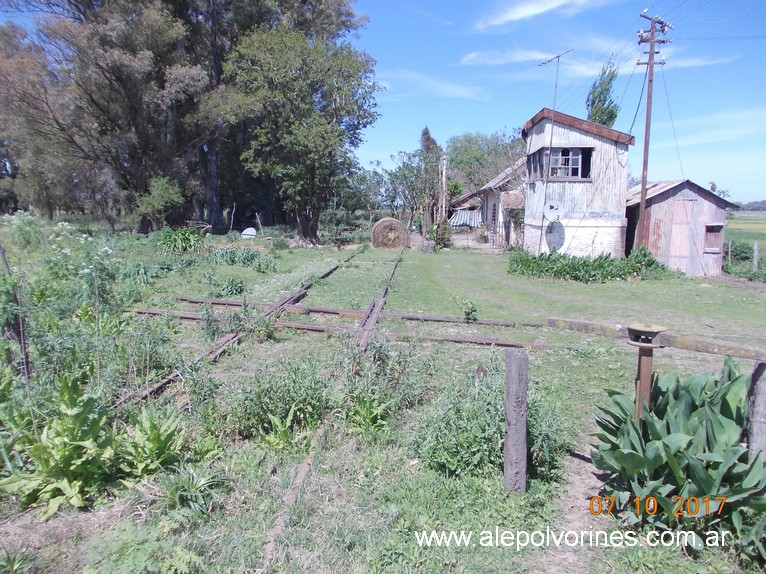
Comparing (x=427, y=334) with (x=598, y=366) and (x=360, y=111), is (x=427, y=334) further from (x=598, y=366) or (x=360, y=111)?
(x=360, y=111)

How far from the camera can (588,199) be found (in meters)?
19.6

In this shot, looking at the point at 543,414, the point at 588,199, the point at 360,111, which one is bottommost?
the point at 543,414

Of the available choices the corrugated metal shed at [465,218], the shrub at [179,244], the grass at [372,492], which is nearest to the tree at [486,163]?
the corrugated metal shed at [465,218]

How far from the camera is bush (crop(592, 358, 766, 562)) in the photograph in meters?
2.98

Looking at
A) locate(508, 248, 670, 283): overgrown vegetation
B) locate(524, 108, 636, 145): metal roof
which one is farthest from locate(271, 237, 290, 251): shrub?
locate(524, 108, 636, 145): metal roof

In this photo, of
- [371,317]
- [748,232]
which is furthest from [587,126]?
[748,232]

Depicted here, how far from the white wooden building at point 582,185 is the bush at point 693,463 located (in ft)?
55.9

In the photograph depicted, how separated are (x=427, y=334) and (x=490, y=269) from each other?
11.6 metres

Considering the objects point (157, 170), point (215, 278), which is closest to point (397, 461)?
point (215, 278)

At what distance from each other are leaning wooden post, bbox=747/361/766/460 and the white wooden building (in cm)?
1722

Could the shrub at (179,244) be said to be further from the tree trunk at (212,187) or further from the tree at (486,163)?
the tree at (486,163)

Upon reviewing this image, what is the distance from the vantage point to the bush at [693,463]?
2.98 metres

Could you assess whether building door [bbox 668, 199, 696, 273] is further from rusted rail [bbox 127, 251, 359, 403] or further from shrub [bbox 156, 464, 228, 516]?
shrub [bbox 156, 464, 228, 516]

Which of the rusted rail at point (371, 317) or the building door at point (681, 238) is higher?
the building door at point (681, 238)
